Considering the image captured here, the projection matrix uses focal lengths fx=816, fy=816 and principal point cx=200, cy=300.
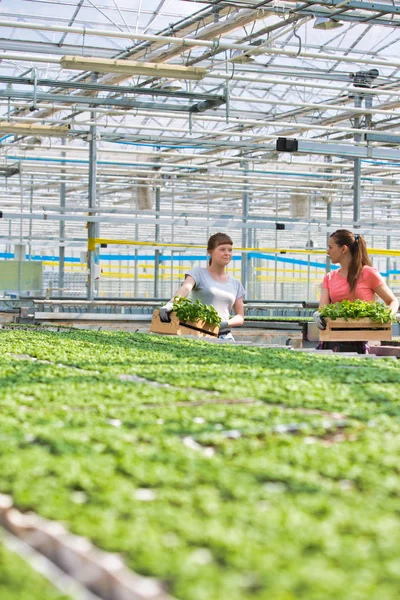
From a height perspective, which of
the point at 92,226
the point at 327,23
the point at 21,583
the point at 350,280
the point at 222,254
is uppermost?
the point at 327,23

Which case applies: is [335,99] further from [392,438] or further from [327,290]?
[392,438]

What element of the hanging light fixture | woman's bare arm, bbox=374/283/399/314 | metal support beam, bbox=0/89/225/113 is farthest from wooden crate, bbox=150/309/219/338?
the hanging light fixture

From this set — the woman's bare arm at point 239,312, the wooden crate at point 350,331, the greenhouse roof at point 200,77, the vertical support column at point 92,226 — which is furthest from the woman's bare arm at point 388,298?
the vertical support column at point 92,226

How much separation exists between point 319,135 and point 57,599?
54.1 ft

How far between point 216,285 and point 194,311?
29cm

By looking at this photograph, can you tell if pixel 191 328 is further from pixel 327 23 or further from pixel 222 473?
pixel 327 23

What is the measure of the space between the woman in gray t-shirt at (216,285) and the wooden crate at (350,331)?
0.70m

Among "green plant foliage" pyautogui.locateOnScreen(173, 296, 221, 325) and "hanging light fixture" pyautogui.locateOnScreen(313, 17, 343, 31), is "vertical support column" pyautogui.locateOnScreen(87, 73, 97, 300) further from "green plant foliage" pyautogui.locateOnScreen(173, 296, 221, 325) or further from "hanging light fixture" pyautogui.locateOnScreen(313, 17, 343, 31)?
"green plant foliage" pyautogui.locateOnScreen(173, 296, 221, 325)

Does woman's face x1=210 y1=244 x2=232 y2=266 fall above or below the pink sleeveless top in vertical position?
above

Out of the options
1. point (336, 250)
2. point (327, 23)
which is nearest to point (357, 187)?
point (327, 23)

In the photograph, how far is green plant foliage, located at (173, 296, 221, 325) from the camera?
233 inches

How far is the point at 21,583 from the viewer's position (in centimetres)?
136

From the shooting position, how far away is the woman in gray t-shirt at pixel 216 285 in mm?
5984

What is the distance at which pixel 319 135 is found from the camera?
1706cm
